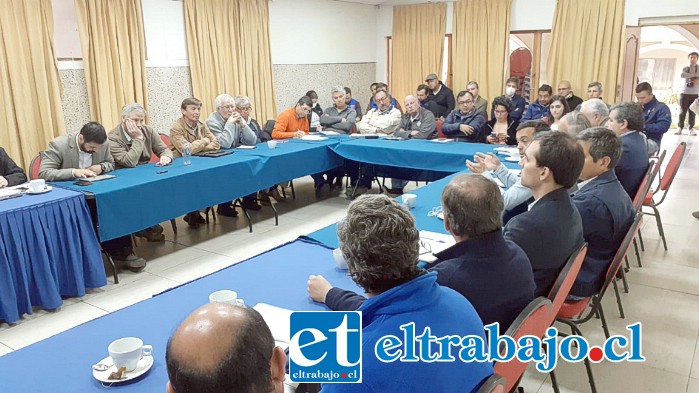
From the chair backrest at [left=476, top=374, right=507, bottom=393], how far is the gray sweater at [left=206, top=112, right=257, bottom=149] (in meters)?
4.48

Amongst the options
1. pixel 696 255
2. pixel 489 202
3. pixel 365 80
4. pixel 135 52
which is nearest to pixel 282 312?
pixel 489 202

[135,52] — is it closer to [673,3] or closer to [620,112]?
[620,112]

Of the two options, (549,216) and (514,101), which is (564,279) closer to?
(549,216)

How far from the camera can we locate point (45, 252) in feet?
10.3

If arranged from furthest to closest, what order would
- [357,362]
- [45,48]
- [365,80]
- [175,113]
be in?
[365,80] < [175,113] < [45,48] < [357,362]

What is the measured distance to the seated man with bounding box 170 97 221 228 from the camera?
4824mm

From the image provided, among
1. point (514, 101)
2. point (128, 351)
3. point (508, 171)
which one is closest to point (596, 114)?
point (508, 171)

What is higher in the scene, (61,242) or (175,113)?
(175,113)

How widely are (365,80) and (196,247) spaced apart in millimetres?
6334

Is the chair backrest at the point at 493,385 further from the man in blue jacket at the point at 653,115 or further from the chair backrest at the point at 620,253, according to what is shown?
the man in blue jacket at the point at 653,115

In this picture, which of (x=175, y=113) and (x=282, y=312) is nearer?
(x=282, y=312)

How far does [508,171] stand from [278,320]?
87.3 inches

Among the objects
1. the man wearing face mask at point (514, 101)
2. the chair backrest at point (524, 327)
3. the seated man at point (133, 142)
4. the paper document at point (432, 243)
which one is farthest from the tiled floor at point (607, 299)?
the man wearing face mask at point (514, 101)

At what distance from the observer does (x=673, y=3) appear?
280 inches
